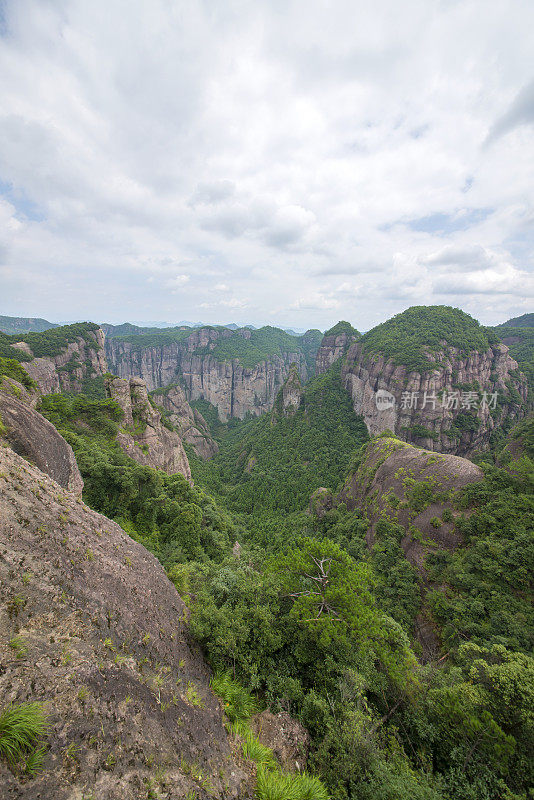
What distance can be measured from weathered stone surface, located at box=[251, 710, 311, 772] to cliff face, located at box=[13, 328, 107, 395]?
69.8 metres

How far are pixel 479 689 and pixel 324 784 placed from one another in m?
6.88

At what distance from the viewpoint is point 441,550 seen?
2417cm

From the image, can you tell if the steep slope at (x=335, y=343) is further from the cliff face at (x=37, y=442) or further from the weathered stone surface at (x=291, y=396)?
the cliff face at (x=37, y=442)

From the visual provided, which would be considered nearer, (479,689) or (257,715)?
(257,715)

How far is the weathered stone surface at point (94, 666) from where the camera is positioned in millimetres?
4824

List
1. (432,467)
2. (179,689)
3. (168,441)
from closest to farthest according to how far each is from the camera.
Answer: (179,689) < (432,467) < (168,441)

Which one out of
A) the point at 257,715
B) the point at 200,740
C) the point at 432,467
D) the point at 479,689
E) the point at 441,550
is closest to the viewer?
the point at 200,740

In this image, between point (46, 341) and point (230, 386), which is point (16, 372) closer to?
point (46, 341)

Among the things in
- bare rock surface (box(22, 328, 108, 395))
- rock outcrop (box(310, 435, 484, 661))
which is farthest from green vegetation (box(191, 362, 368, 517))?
bare rock surface (box(22, 328, 108, 395))

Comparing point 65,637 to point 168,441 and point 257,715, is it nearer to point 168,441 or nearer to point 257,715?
point 257,715

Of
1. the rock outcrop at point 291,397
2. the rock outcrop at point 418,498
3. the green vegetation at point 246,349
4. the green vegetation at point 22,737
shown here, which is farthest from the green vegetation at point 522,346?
the green vegetation at point 246,349

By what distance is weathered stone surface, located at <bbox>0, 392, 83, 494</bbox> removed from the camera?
12.4 meters

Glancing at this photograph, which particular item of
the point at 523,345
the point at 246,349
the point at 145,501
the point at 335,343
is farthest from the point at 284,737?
the point at 246,349

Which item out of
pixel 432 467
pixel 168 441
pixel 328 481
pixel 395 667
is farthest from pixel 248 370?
pixel 395 667
